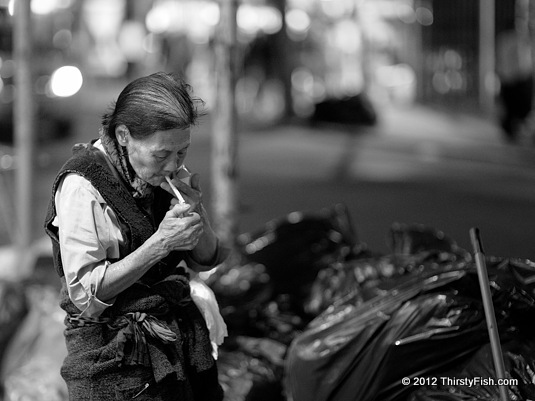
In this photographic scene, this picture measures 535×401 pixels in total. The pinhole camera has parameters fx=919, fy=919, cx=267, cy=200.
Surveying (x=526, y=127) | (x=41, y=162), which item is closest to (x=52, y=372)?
(x=41, y=162)

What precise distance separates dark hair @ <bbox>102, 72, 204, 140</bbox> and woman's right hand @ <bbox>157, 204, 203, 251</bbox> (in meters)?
0.22

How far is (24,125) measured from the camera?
18.3ft

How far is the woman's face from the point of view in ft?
7.90

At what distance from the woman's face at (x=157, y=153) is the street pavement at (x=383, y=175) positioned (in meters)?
2.87

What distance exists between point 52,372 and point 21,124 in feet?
6.82

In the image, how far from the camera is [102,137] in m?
2.53

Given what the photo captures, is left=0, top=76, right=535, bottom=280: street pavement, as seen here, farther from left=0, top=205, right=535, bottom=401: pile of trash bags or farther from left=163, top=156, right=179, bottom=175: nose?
left=163, top=156, right=179, bottom=175: nose

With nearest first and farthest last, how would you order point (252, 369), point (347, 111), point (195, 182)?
point (195, 182) < point (252, 369) < point (347, 111)

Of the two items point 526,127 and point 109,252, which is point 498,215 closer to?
point 526,127

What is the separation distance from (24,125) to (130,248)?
11.0ft

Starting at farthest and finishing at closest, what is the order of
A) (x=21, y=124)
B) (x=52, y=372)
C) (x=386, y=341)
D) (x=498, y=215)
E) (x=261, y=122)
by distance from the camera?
(x=261, y=122) < (x=498, y=215) < (x=21, y=124) < (x=52, y=372) < (x=386, y=341)

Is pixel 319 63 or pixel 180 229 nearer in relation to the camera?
pixel 180 229

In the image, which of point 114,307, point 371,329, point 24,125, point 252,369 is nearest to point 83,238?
point 114,307

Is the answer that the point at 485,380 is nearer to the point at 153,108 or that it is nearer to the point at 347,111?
the point at 153,108
